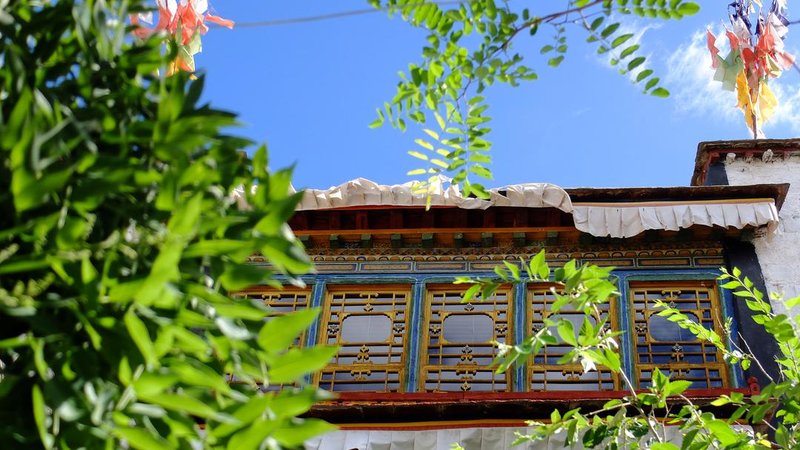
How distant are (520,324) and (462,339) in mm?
460

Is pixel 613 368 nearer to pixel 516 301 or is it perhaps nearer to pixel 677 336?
pixel 677 336

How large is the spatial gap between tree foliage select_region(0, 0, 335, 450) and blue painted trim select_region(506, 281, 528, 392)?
529 centimetres

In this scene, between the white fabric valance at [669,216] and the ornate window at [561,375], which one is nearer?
the ornate window at [561,375]

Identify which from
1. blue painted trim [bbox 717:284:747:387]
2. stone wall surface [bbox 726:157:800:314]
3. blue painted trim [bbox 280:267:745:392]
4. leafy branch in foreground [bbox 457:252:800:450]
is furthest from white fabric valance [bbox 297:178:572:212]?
leafy branch in foreground [bbox 457:252:800:450]

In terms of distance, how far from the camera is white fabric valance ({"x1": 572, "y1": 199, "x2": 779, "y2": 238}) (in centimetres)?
744

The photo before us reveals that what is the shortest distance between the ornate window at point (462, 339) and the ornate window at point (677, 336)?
3.22 feet

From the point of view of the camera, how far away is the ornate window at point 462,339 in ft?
22.6

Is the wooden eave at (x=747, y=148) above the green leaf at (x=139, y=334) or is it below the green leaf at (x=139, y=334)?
above

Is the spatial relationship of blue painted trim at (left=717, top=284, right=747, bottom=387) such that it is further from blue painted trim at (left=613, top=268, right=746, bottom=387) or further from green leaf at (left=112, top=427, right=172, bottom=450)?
green leaf at (left=112, top=427, right=172, bottom=450)

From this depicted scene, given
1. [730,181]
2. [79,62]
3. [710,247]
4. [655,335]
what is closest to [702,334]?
[655,335]

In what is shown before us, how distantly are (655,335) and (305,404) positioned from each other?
5.85 m

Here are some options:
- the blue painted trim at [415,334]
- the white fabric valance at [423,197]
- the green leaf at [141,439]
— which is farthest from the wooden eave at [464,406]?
the green leaf at [141,439]

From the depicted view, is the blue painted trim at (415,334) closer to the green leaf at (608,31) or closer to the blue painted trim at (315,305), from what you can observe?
the blue painted trim at (315,305)

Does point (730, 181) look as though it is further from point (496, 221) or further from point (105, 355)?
point (105, 355)
